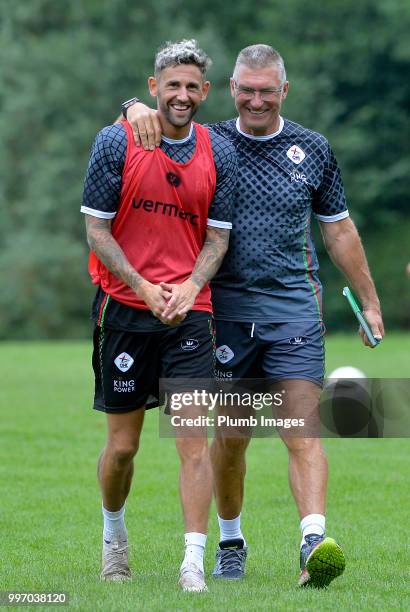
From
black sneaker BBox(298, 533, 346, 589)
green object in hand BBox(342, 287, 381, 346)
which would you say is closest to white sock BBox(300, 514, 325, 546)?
black sneaker BBox(298, 533, 346, 589)

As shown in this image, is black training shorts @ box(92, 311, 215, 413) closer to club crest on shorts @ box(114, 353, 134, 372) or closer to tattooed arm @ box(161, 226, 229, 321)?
club crest on shorts @ box(114, 353, 134, 372)

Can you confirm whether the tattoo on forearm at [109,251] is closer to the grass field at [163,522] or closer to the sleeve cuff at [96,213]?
the sleeve cuff at [96,213]

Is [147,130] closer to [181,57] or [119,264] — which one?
[181,57]

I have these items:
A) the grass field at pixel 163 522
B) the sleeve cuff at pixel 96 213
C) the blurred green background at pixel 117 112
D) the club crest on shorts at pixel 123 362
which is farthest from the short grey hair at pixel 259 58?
the blurred green background at pixel 117 112

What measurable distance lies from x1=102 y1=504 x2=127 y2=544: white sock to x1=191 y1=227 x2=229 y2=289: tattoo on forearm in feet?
4.36

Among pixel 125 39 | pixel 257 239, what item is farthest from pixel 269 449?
pixel 125 39

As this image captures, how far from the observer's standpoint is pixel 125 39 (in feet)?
157

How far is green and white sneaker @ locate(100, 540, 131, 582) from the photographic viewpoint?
6512 millimetres

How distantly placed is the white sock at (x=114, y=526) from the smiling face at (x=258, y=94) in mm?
2140

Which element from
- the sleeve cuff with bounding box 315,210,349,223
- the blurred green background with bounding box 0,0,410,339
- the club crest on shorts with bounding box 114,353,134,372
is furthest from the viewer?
the blurred green background with bounding box 0,0,410,339

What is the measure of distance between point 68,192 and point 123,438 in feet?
130

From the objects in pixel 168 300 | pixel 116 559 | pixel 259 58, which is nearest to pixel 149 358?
pixel 168 300

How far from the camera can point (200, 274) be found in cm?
628

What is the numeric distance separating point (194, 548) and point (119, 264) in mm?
1395
